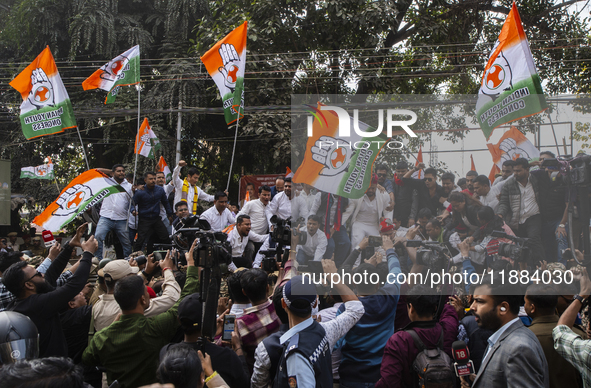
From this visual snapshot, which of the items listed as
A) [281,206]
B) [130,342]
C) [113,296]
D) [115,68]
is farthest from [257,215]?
[130,342]

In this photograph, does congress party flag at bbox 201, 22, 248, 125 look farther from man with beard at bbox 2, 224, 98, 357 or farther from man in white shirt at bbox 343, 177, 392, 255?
man with beard at bbox 2, 224, 98, 357

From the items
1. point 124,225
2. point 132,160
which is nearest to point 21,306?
point 124,225

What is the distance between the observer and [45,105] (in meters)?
8.53

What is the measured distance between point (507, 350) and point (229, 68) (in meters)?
6.78

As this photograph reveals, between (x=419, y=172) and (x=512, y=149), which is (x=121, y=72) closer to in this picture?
(x=419, y=172)

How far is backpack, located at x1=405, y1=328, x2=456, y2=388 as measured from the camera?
2877 millimetres

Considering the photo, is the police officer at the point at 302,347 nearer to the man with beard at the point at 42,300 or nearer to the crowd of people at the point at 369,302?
the crowd of people at the point at 369,302

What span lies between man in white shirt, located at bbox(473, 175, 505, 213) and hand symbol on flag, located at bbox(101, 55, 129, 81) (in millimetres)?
7977

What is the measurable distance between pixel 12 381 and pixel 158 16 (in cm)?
1912

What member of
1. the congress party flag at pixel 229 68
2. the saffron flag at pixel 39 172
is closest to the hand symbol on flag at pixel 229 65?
the congress party flag at pixel 229 68

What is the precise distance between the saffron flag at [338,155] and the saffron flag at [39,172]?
16.1 m

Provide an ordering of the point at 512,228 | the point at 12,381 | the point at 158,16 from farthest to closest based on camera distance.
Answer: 1. the point at 158,16
2. the point at 512,228
3. the point at 12,381

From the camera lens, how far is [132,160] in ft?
56.9

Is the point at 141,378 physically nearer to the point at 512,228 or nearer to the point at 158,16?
the point at 512,228
